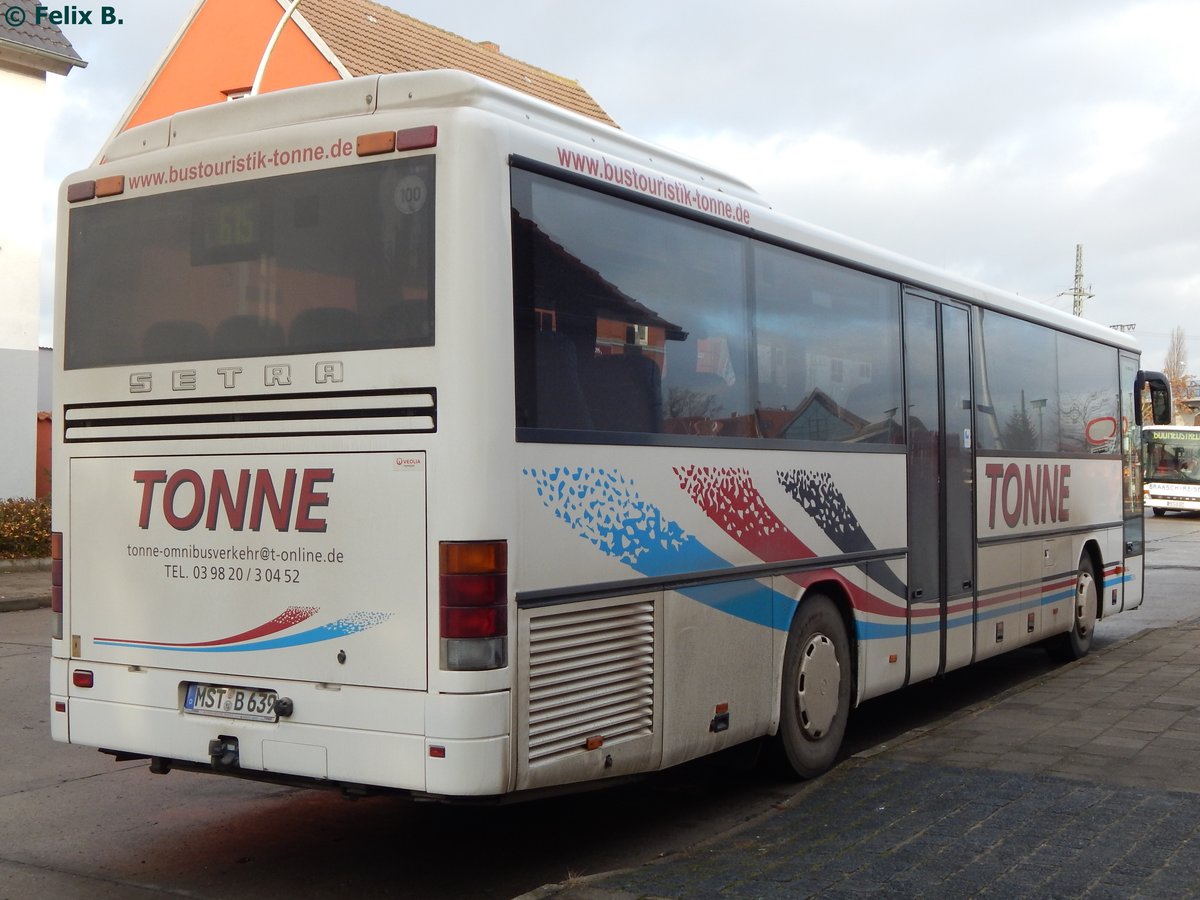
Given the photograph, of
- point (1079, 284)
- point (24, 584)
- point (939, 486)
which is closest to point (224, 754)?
point (939, 486)

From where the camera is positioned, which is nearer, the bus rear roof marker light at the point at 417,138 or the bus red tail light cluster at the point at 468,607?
the bus red tail light cluster at the point at 468,607

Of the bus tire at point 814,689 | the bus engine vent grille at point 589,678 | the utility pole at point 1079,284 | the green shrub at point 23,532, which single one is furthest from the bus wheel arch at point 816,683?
the utility pole at point 1079,284

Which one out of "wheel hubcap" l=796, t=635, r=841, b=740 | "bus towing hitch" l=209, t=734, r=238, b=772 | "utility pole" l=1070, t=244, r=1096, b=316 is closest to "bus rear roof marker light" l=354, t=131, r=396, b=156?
"bus towing hitch" l=209, t=734, r=238, b=772

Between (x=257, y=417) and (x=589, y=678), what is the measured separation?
5.78 ft

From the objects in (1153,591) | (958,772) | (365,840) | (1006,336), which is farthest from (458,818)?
(1153,591)

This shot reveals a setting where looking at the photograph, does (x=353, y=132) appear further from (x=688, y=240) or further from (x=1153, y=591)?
(x=1153, y=591)

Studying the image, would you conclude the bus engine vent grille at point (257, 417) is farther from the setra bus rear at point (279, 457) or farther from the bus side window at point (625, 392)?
the bus side window at point (625, 392)

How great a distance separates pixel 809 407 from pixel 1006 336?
3775 mm

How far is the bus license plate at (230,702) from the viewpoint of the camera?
561 cm

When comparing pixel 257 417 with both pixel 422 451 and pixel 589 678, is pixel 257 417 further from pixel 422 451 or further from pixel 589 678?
pixel 589 678

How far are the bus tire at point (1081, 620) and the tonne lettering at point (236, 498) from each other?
27.9 feet

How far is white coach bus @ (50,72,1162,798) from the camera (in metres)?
5.28

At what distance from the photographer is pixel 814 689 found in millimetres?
7656

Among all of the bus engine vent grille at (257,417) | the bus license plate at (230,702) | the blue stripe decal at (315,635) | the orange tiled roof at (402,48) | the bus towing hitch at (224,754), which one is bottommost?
the bus towing hitch at (224,754)
